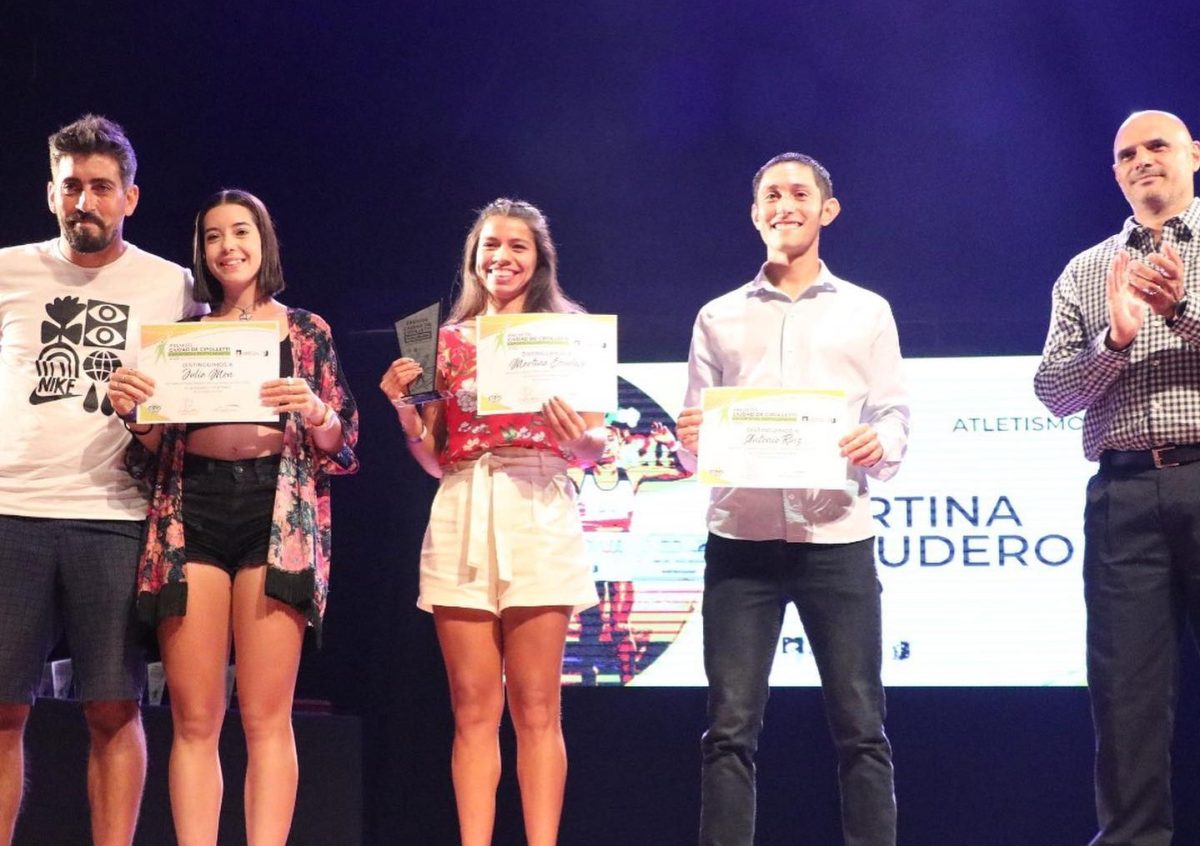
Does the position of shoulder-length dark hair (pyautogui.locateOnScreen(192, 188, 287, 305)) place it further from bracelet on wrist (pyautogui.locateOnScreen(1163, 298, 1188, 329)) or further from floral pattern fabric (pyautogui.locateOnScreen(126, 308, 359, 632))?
bracelet on wrist (pyautogui.locateOnScreen(1163, 298, 1188, 329))

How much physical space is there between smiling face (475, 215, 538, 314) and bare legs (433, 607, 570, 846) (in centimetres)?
77

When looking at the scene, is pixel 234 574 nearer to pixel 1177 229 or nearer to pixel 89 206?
pixel 89 206

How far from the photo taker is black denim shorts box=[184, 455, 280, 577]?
284cm

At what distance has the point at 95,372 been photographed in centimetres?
297

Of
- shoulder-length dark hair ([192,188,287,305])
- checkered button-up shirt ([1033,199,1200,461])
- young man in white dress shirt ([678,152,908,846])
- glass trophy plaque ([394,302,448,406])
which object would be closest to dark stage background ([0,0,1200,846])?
checkered button-up shirt ([1033,199,1200,461])

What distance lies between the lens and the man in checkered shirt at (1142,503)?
111 inches

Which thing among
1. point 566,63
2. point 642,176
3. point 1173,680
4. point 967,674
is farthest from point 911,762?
point 566,63

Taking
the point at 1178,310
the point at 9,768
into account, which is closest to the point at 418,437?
the point at 9,768

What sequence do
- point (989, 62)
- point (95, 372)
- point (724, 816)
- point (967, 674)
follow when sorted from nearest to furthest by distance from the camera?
point (724, 816)
point (95, 372)
point (967, 674)
point (989, 62)

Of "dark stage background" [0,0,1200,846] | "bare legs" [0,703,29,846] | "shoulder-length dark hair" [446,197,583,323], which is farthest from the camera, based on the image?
"dark stage background" [0,0,1200,846]

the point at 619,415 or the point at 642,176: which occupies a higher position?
the point at 642,176

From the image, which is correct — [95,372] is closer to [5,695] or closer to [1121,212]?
[5,695]

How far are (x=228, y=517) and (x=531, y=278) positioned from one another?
919 millimetres

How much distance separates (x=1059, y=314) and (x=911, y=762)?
177 cm
